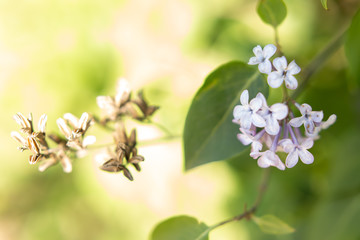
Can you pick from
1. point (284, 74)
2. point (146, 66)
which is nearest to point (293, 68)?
point (284, 74)

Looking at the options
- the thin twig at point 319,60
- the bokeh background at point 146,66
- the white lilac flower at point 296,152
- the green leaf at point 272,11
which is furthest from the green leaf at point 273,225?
the bokeh background at point 146,66

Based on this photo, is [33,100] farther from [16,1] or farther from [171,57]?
[171,57]

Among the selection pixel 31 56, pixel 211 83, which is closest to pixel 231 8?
pixel 31 56

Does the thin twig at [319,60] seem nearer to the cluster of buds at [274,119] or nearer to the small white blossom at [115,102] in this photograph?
the cluster of buds at [274,119]

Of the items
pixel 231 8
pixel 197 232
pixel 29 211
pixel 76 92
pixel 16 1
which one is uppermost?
pixel 16 1

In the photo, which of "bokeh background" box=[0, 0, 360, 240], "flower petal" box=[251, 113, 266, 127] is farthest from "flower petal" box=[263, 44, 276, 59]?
"bokeh background" box=[0, 0, 360, 240]

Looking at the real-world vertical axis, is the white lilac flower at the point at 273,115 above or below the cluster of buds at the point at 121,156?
above
